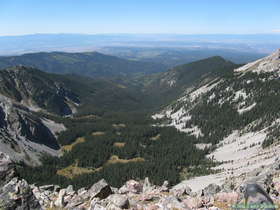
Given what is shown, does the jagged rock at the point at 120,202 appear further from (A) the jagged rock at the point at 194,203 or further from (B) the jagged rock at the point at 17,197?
(B) the jagged rock at the point at 17,197

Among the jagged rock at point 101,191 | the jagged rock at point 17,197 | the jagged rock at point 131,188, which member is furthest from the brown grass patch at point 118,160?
the jagged rock at point 17,197

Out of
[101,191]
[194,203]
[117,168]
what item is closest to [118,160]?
[117,168]

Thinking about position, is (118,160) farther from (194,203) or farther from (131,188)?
(194,203)

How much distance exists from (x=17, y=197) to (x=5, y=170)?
567 cm

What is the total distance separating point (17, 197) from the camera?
86.6 feet

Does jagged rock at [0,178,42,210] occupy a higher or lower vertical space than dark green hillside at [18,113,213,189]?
higher

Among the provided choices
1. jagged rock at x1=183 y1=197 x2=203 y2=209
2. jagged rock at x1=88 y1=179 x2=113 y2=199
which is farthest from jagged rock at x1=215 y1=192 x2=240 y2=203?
jagged rock at x1=88 y1=179 x2=113 y2=199

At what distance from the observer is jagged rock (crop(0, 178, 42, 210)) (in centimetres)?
2576

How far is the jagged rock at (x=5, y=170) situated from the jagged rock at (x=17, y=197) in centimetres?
272

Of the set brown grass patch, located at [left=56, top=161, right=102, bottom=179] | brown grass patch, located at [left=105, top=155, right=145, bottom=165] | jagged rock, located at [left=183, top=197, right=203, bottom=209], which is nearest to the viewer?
jagged rock, located at [left=183, top=197, right=203, bottom=209]

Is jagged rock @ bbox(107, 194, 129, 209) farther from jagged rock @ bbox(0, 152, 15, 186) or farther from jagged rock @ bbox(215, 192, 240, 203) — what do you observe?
jagged rock @ bbox(0, 152, 15, 186)

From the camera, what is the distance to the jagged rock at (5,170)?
30308 mm

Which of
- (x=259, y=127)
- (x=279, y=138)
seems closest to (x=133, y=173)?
(x=279, y=138)

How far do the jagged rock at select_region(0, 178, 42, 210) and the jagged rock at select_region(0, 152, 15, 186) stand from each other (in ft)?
8.91
